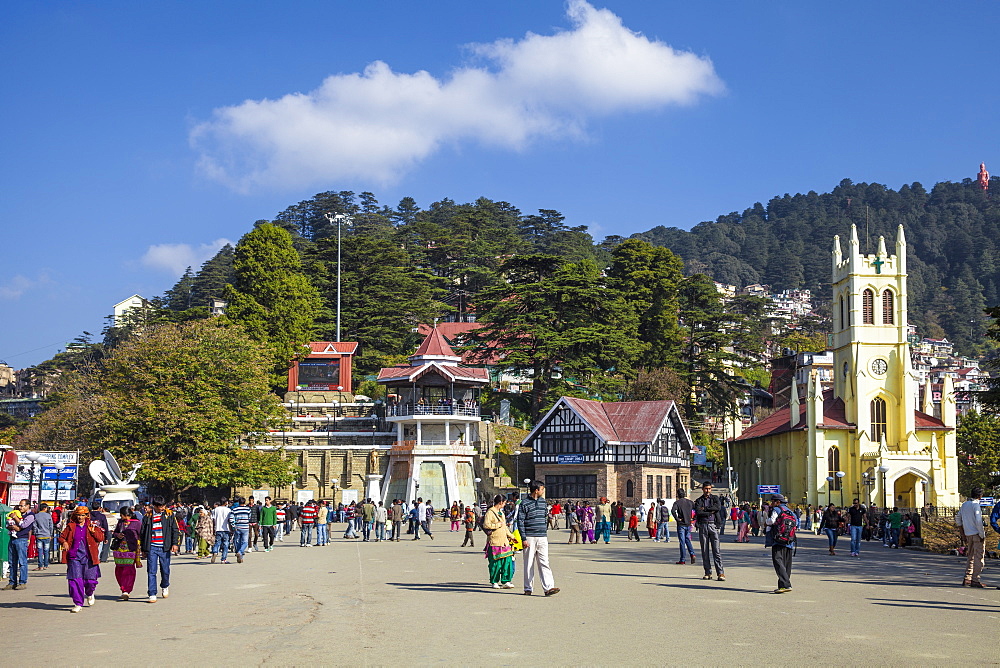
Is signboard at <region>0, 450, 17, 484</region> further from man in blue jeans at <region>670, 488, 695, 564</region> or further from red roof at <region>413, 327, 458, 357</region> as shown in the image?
red roof at <region>413, 327, 458, 357</region>

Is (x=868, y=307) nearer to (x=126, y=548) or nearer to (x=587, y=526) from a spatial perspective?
(x=587, y=526)

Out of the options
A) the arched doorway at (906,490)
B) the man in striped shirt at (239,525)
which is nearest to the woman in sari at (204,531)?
the man in striped shirt at (239,525)

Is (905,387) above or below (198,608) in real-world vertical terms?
above

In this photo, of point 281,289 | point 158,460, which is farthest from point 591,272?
point 158,460

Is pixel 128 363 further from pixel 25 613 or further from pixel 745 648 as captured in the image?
pixel 745 648

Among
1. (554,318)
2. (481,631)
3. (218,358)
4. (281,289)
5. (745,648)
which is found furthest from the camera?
(281,289)

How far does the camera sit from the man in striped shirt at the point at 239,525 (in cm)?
2486

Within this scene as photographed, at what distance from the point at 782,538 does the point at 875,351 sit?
5772cm

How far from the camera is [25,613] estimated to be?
570 inches

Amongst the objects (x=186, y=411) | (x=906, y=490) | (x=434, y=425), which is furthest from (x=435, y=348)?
(x=906, y=490)

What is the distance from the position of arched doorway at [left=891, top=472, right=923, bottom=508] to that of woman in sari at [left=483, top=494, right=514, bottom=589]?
54818 mm

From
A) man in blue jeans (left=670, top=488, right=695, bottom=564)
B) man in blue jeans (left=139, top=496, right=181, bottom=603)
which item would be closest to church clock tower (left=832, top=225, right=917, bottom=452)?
man in blue jeans (left=670, top=488, right=695, bottom=564)

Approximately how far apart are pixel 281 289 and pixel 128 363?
23.0m

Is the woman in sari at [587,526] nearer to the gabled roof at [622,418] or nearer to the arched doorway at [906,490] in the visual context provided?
the gabled roof at [622,418]
